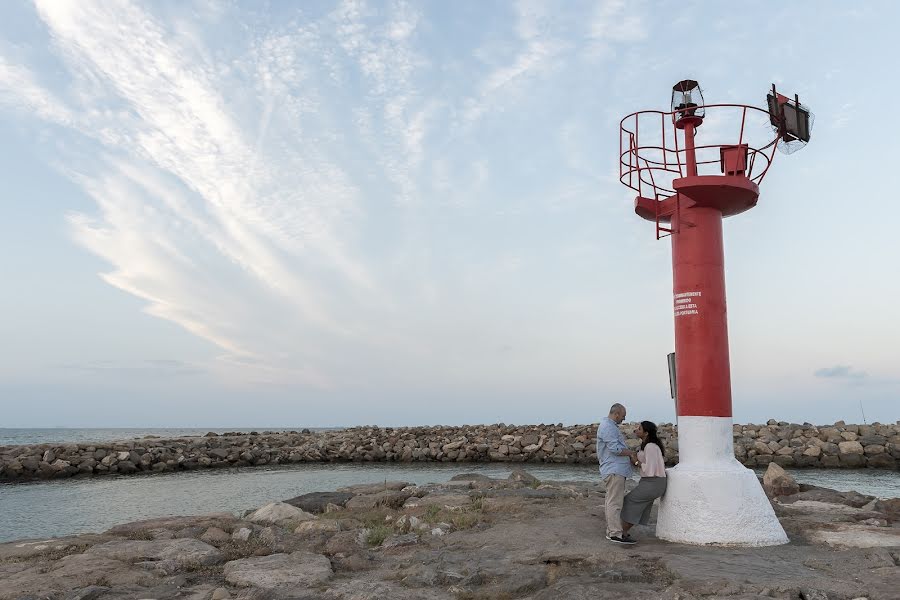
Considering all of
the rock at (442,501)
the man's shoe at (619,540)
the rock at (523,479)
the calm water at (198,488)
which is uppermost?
the rock at (523,479)

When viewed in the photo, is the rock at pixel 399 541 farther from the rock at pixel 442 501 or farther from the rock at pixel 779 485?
the rock at pixel 779 485

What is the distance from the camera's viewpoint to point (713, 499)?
687 centimetres

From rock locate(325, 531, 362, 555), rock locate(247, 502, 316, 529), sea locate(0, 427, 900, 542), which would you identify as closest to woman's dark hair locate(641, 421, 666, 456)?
rock locate(325, 531, 362, 555)

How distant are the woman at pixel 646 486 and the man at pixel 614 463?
0.11 meters

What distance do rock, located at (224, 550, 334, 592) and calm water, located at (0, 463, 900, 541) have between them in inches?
266

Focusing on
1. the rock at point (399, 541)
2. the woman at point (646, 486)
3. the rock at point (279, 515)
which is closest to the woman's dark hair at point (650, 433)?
the woman at point (646, 486)

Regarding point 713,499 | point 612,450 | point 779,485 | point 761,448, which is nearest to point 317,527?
point 612,450

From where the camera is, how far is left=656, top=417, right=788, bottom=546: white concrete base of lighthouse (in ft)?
22.3

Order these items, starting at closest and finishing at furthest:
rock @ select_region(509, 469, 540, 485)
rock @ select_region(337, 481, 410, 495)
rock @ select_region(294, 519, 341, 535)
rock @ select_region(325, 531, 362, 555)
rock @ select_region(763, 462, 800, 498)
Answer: rock @ select_region(325, 531, 362, 555) < rock @ select_region(294, 519, 341, 535) < rock @ select_region(763, 462, 800, 498) < rock @ select_region(337, 481, 410, 495) < rock @ select_region(509, 469, 540, 485)

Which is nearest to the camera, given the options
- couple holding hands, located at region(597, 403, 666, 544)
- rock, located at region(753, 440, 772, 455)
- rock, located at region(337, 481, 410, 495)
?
couple holding hands, located at region(597, 403, 666, 544)

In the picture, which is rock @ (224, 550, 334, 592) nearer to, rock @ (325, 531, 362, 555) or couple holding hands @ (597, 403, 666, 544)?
rock @ (325, 531, 362, 555)

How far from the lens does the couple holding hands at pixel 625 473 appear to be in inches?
283

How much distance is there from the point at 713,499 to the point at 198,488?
53.3 ft

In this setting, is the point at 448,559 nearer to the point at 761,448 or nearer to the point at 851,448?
the point at 761,448
